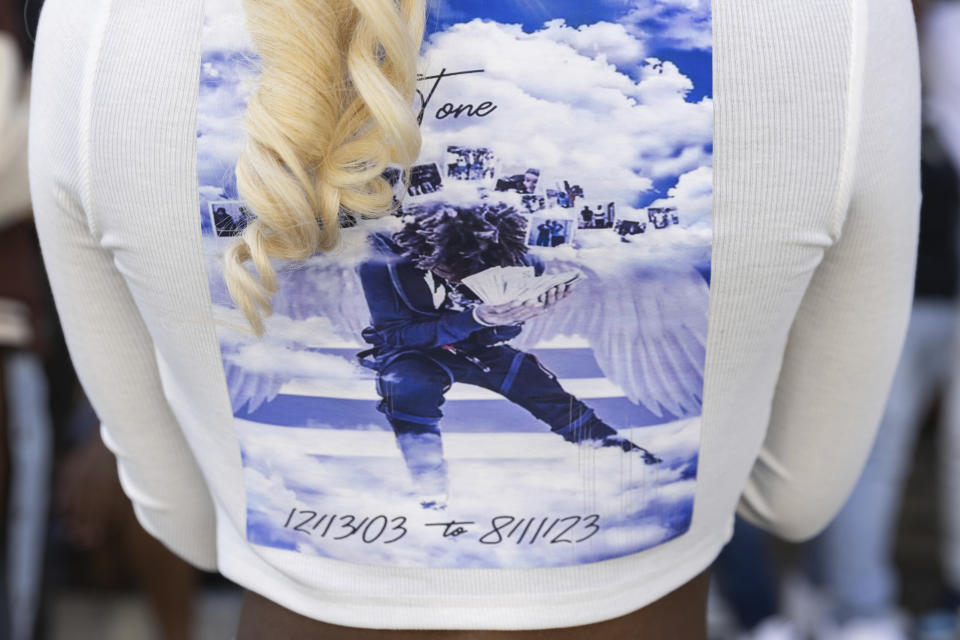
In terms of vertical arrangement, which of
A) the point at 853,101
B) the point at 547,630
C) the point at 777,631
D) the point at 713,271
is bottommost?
the point at 777,631

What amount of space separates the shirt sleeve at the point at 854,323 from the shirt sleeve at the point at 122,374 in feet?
1.86

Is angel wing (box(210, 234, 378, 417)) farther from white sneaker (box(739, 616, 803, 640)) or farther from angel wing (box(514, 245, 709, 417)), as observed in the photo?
white sneaker (box(739, 616, 803, 640))

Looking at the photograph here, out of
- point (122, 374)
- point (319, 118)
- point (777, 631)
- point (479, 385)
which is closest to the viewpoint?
point (319, 118)

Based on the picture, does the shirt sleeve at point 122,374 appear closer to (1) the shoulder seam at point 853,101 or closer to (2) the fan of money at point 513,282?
(2) the fan of money at point 513,282

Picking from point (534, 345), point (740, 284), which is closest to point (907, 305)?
point (740, 284)

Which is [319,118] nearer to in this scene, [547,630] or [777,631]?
[547,630]

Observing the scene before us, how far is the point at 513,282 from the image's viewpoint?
2.25 feet

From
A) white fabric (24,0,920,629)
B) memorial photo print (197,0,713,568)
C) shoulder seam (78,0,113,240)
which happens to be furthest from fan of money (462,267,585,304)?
shoulder seam (78,0,113,240)

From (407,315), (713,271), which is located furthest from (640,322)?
(407,315)

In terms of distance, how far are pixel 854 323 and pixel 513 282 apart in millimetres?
323

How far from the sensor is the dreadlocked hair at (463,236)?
668mm

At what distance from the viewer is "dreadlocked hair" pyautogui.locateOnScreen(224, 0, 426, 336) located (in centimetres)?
61

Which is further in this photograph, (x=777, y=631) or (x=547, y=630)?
(x=777, y=631)

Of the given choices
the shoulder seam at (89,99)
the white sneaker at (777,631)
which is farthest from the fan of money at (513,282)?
the white sneaker at (777,631)
